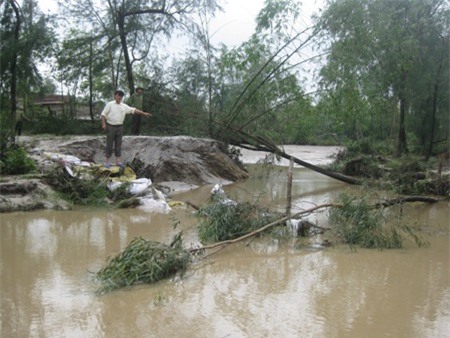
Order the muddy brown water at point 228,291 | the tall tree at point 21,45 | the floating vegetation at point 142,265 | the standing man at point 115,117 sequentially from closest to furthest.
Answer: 1. the muddy brown water at point 228,291
2. the floating vegetation at point 142,265
3. the standing man at point 115,117
4. the tall tree at point 21,45

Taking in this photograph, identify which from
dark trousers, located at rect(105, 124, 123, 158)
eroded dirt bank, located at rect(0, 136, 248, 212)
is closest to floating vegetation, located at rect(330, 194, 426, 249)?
dark trousers, located at rect(105, 124, 123, 158)

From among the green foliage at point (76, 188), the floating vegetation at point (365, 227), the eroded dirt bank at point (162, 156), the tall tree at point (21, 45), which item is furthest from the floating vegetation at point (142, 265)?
the tall tree at point (21, 45)

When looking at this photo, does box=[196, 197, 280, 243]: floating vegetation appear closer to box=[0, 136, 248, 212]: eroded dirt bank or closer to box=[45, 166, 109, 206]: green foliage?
box=[45, 166, 109, 206]: green foliage

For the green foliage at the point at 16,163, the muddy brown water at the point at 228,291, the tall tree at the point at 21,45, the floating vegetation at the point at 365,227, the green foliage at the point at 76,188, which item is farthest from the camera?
the tall tree at the point at 21,45

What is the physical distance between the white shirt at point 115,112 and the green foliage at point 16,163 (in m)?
1.77

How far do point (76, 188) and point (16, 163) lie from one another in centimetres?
153

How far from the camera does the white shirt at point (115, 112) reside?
33.7 ft

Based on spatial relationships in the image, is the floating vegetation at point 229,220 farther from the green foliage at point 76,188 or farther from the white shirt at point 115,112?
the white shirt at point 115,112

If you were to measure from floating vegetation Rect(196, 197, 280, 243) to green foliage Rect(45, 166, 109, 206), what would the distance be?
294 centimetres

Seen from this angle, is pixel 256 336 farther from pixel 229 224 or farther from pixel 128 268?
pixel 229 224

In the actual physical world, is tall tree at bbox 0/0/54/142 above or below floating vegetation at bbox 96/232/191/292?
above

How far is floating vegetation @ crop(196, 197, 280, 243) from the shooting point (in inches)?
253

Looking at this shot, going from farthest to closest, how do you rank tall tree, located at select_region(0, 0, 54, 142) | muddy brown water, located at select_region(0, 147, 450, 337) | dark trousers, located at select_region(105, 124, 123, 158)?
tall tree, located at select_region(0, 0, 54, 142) → dark trousers, located at select_region(105, 124, 123, 158) → muddy brown water, located at select_region(0, 147, 450, 337)

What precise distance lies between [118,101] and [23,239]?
4.47 metres
